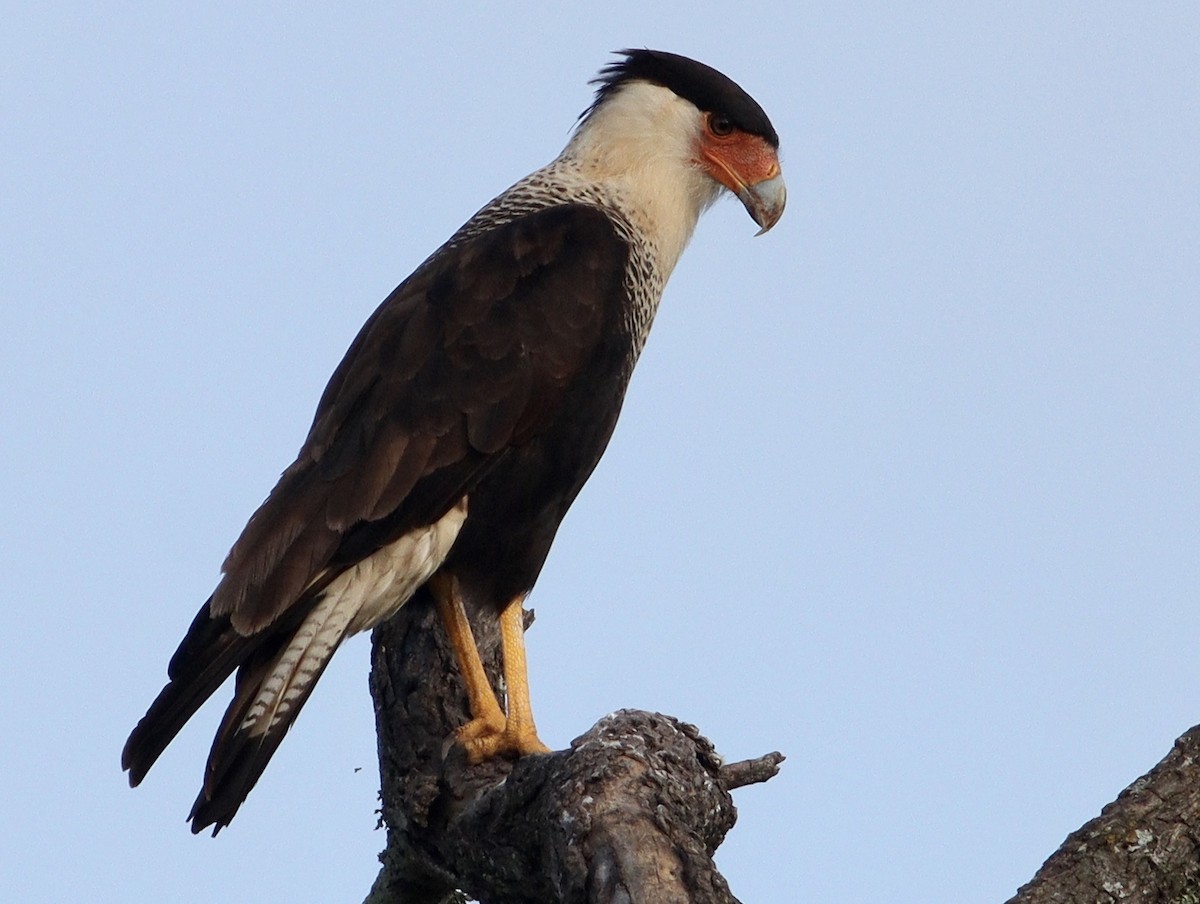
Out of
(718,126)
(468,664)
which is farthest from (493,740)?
(718,126)

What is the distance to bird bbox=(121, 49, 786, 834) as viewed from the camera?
387 cm

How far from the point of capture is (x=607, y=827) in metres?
3.01

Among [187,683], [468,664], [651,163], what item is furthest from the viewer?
[651,163]

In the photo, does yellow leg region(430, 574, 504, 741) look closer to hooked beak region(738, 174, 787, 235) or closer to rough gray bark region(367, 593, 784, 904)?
rough gray bark region(367, 593, 784, 904)

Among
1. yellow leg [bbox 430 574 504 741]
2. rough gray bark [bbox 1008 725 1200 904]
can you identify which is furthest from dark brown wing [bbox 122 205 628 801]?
rough gray bark [bbox 1008 725 1200 904]

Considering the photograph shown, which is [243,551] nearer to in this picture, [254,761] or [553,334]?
[254,761]

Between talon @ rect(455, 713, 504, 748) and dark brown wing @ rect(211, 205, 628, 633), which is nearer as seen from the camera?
dark brown wing @ rect(211, 205, 628, 633)

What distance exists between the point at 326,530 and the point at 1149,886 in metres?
2.20

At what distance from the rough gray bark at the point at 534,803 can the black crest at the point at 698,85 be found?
196 cm

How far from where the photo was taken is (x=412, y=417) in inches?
169

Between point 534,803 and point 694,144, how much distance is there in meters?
2.65

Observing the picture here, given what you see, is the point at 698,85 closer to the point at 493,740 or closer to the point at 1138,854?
the point at 493,740

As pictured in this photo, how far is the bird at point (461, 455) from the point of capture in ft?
12.7

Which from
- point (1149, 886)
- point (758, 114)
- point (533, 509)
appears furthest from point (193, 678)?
point (758, 114)
